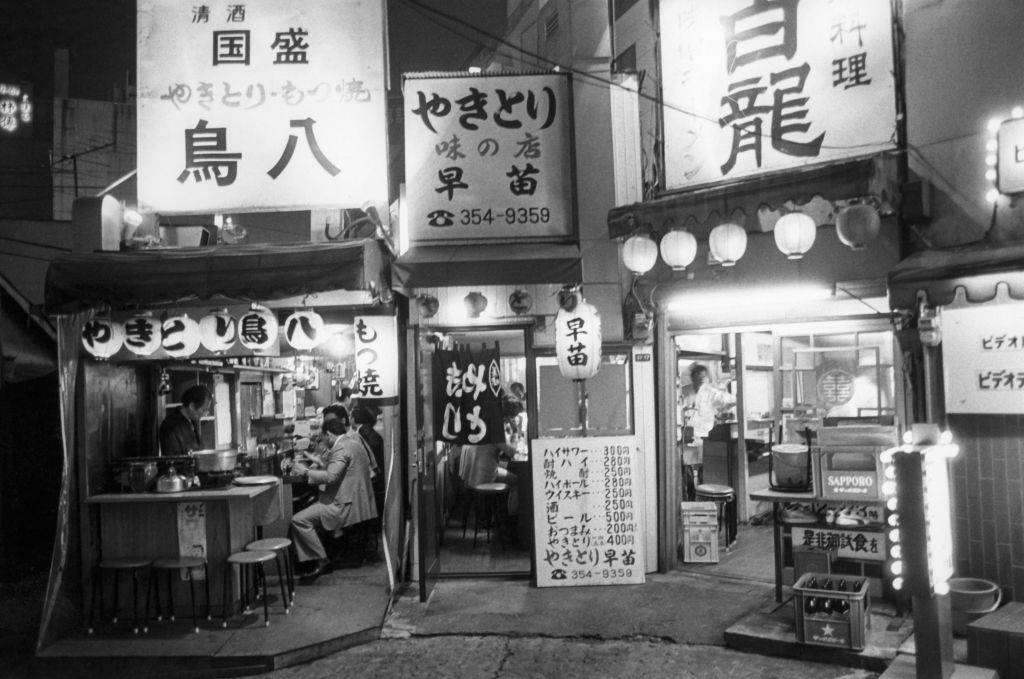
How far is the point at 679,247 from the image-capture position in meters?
9.71

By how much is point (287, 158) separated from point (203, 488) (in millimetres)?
4943

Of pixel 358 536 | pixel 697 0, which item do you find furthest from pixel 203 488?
pixel 697 0

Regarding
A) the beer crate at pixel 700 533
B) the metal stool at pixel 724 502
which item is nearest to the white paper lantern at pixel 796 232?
the beer crate at pixel 700 533

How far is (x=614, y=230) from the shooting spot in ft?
34.8

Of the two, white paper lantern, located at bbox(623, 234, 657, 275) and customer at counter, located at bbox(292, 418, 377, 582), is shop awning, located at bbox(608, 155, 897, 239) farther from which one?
customer at counter, located at bbox(292, 418, 377, 582)

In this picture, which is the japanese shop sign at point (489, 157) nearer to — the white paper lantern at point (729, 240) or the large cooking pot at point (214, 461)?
the white paper lantern at point (729, 240)

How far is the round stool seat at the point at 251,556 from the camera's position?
915 cm

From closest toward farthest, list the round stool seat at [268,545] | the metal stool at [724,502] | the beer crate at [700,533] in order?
the round stool seat at [268,545]
the beer crate at [700,533]
the metal stool at [724,502]

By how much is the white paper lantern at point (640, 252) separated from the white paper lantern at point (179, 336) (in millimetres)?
6040

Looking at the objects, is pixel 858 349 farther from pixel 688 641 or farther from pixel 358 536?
pixel 358 536

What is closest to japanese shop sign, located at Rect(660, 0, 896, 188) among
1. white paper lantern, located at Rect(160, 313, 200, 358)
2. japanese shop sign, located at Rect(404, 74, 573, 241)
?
japanese shop sign, located at Rect(404, 74, 573, 241)

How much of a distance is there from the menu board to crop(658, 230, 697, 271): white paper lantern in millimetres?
2667

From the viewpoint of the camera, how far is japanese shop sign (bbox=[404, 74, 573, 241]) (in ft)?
36.1

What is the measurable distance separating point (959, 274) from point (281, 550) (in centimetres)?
912
